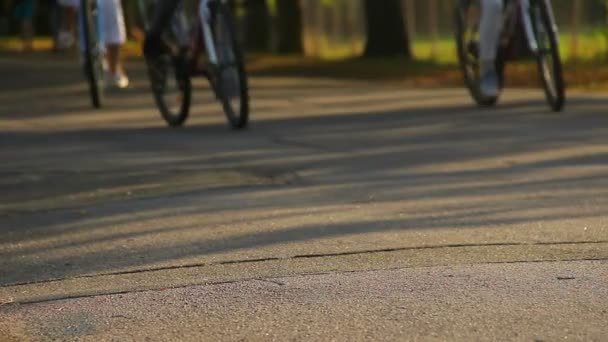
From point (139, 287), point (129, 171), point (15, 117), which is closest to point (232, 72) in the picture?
point (129, 171)

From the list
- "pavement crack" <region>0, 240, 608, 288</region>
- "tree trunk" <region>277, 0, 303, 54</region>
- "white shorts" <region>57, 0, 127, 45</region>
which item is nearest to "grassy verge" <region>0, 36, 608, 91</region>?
"tree trunk" <region>277, 0, 303, 54</region>

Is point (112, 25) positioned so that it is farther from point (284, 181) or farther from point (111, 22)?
point (284, 181)

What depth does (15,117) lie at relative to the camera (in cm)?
A: 1475

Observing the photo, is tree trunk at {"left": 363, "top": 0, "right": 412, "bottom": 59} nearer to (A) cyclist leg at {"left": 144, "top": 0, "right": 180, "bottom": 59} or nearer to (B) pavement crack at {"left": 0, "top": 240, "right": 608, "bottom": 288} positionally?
(A) cyclist leg at {"left": 144, "top": 0, "right": 180, "bottom": 59}

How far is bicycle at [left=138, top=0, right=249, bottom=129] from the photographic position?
1191 cm

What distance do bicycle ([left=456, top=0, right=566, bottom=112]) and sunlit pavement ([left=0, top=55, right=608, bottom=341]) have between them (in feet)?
0.74

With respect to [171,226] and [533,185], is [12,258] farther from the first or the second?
[533,185]

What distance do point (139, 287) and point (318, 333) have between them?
44.6 inches

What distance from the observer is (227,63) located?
11930 mm

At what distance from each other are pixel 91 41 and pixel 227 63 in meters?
2.82

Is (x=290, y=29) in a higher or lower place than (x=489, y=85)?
lower

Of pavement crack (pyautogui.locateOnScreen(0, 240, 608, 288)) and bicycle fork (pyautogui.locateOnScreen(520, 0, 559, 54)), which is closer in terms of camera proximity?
pavement crack (pyautogui.locateOnScreen(0, 240, 608, 288))

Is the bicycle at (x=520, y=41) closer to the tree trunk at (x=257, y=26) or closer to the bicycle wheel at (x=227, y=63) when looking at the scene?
the bicycle wheel at (x=227, y=63)

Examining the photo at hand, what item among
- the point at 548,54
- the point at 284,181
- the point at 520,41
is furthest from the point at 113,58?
the point at 284,181
